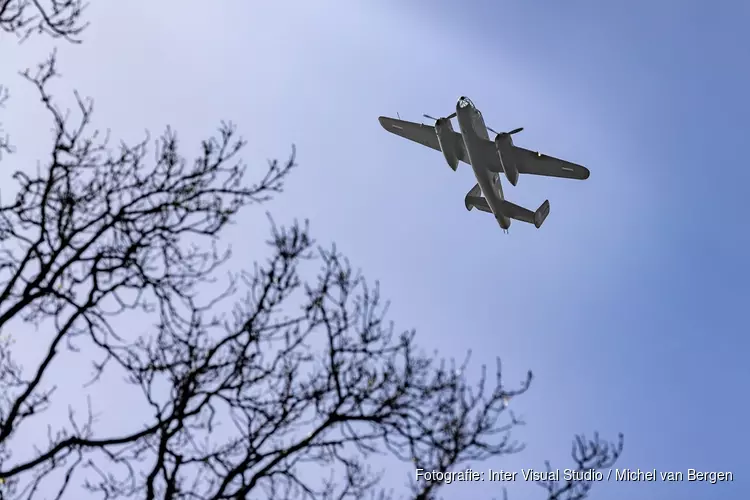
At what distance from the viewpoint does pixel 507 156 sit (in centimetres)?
2480

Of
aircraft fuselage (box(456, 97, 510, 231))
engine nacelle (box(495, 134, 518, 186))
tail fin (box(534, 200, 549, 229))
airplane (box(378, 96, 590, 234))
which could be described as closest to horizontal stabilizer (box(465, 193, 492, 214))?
airplane (box(378, 96, 590, 234))

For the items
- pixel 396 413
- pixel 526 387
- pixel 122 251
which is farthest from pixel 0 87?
pixel 526 387

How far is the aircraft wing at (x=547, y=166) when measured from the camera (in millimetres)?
26109

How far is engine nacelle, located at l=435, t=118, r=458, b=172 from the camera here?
1003 inches

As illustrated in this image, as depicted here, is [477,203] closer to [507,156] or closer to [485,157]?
[485,157]

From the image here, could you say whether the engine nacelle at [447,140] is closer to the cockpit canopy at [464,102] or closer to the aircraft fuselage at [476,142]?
the aircraft fuselage at [476,142]

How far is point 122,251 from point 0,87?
3.12 metres

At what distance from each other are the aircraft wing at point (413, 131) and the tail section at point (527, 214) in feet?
13.9

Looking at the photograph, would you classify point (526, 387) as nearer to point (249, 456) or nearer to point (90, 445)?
point (249, 456)

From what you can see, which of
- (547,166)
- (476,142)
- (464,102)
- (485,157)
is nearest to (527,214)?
(547,166)

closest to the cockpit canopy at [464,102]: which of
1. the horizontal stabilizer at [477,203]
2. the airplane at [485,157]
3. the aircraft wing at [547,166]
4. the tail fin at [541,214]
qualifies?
the airplane at [485,157]

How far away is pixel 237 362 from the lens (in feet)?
29.4

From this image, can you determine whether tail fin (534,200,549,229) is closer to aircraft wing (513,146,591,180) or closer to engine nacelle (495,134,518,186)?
aircraft wing (513,146,591,180)

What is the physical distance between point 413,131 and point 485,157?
192 inches
